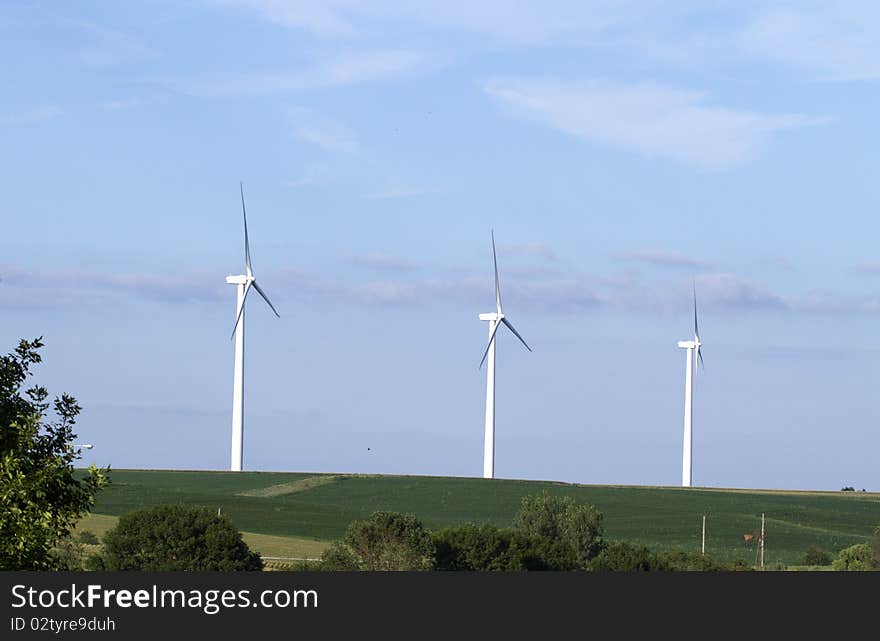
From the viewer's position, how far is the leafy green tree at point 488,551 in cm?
10888

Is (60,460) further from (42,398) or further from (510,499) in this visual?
(510,499)

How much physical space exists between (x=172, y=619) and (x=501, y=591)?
8687 millimetres

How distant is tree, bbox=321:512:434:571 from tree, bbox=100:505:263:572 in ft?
26.1

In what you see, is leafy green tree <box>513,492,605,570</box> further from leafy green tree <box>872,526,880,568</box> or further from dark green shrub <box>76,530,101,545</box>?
dark green shrub <box>76,530,101,545</box>

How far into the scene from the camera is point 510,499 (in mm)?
199750

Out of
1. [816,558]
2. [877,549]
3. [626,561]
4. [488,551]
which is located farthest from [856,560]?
[488,551]

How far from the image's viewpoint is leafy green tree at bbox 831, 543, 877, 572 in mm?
125000

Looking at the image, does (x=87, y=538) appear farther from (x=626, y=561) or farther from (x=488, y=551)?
(x=626, y=561)

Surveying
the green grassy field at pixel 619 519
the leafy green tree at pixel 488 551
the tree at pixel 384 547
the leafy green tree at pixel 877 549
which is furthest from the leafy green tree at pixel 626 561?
the green grassy field at pixel 619 519

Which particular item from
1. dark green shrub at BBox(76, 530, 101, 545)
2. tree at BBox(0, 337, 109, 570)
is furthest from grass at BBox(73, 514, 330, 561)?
tree at BBox(0, 337, 109, 570)

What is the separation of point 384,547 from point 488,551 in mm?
11916

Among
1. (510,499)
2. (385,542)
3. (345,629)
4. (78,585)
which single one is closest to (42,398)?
(78,585)

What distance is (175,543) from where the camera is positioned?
105 meters

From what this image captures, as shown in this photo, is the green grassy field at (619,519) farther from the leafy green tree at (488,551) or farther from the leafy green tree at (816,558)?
the leafy green tree at (488,551)
